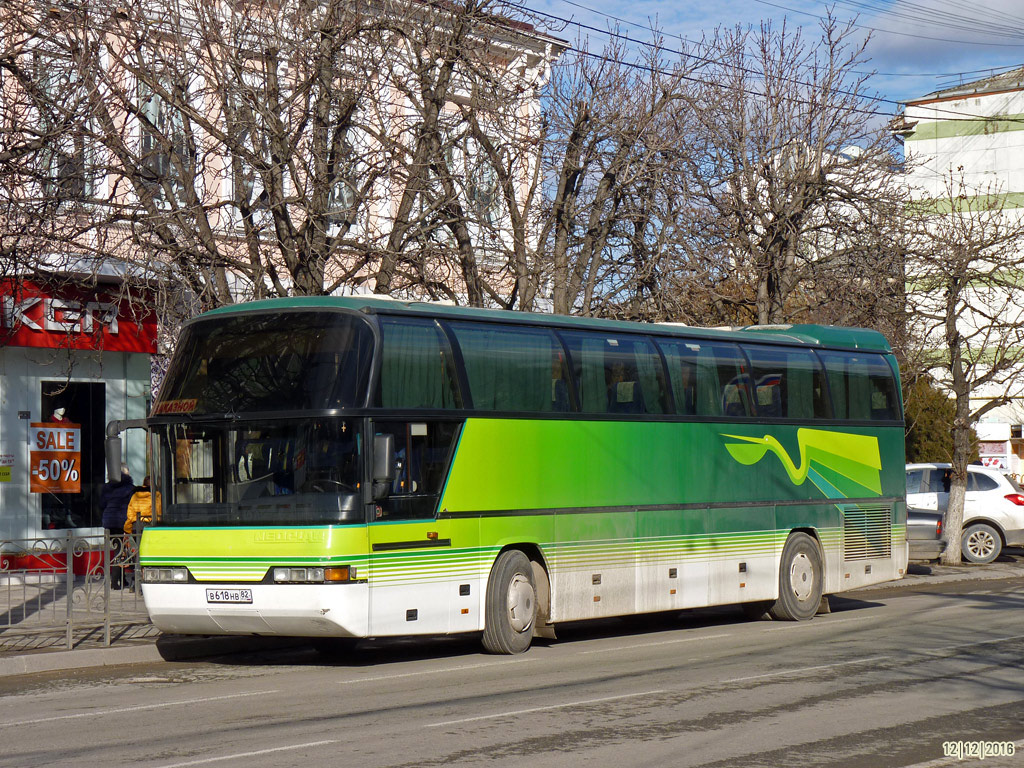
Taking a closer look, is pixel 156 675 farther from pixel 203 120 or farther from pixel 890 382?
pixel 890 382

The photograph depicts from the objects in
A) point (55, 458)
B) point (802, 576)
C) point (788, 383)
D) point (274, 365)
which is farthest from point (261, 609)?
point (55, 458)

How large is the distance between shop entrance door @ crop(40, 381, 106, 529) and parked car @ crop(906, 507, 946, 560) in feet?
48.3

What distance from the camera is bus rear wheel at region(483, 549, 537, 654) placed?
1330 centimetres

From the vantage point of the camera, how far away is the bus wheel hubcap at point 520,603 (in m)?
13.5

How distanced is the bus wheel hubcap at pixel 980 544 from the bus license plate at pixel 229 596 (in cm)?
1794

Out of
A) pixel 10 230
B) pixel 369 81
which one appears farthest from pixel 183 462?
pixel 369 81

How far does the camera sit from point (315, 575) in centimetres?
1185

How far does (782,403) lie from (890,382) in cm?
256

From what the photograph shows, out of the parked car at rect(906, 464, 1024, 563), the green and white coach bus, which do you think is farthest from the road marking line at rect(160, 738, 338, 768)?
the parked car at rect(906, 464, 1024, 563)

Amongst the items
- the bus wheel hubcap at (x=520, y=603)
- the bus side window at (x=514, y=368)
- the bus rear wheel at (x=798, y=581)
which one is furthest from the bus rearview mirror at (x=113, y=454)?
the bus rear wheel at (x=798, y=581)

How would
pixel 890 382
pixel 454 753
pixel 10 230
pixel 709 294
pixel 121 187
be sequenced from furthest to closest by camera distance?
pixel 709 294, pixel 121 187, pixel 890 382, pixel 10 230, pixel 454 753

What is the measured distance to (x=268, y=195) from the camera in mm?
16203

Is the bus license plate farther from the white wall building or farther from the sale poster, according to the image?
the white wall building

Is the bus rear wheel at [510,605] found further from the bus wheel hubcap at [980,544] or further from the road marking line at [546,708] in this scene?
the bus wheel hubcap at [980,544]
